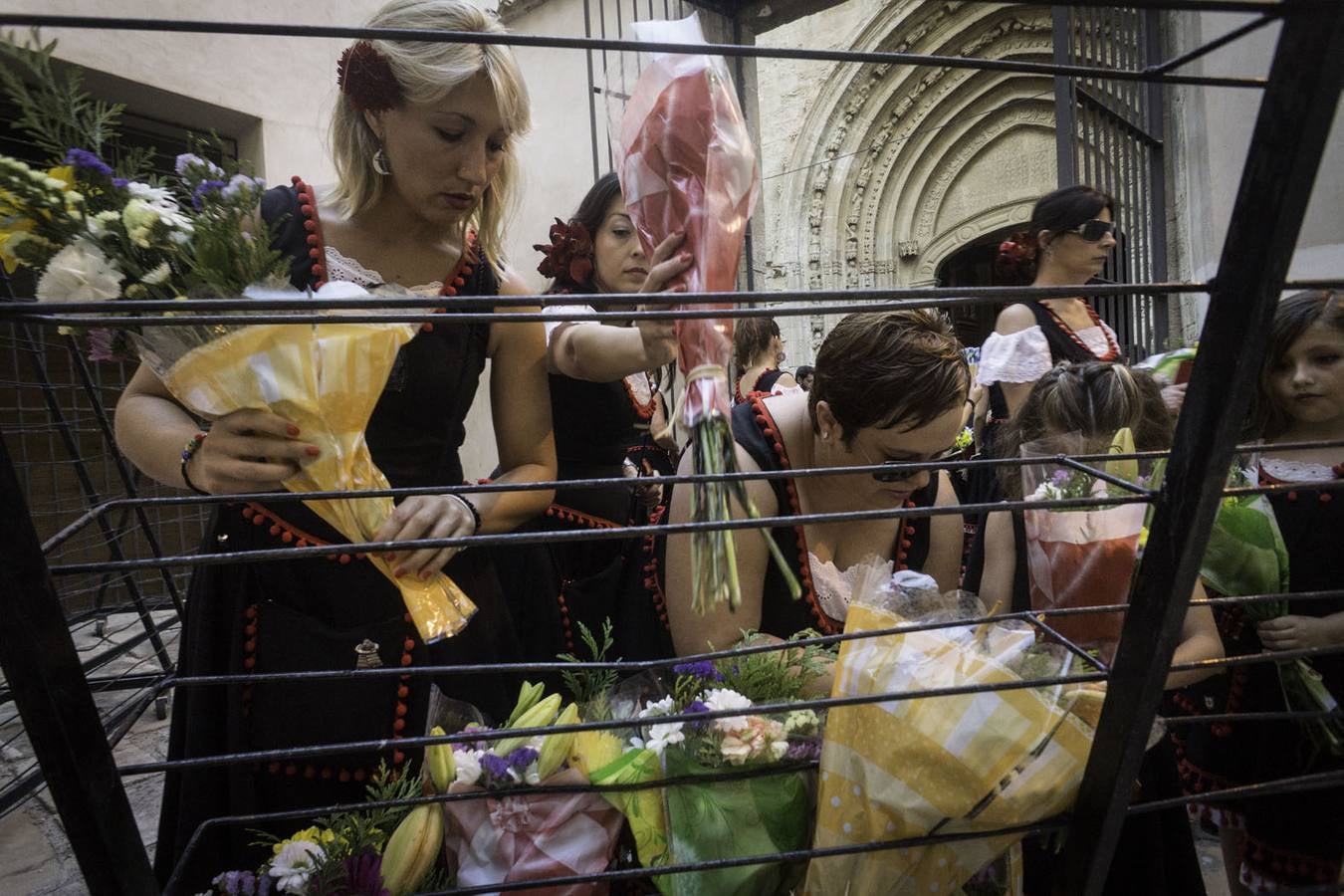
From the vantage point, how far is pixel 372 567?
49.9 inches

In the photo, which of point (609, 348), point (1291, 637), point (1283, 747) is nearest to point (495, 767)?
point (609, 348)

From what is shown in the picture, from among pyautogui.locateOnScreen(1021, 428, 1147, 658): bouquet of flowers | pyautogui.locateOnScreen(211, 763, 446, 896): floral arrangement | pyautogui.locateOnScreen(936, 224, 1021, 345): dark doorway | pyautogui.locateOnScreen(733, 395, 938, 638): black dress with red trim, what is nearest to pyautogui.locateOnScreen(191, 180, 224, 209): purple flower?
pyautogui.locateOnScreen(211, 763, 446, 896): floral arrangement

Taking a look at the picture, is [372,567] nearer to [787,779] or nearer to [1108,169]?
[787,779]

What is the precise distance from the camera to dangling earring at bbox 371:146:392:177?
1.32 metres

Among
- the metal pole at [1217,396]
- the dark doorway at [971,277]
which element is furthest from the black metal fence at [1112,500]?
the dark doorway at [971,277]

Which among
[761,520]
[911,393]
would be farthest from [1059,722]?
[911,393]

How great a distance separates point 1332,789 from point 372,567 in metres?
1.90

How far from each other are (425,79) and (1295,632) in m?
1.88

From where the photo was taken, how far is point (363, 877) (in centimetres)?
89

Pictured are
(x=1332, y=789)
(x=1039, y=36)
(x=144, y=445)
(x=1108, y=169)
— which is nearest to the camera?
(x=144, y=445)

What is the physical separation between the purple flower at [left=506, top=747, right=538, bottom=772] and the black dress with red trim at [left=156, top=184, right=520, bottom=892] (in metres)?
0.34

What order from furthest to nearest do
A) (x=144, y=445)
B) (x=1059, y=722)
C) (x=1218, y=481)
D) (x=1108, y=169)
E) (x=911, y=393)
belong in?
(x=1108, y=169) → (x=911, y=393) → (x=144, y=445) → (x=1059, y=722) → (x=1218, y=481)

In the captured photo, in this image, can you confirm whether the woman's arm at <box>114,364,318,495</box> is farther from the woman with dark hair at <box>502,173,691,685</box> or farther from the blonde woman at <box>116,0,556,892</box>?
the woman with dark hair at <box>502,173,691,685</box>

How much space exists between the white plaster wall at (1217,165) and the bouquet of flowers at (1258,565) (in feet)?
3.45
